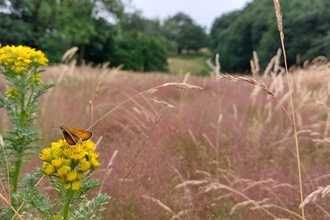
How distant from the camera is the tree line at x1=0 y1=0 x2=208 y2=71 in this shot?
21.7 metres

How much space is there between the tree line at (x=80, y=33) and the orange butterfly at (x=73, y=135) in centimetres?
1788

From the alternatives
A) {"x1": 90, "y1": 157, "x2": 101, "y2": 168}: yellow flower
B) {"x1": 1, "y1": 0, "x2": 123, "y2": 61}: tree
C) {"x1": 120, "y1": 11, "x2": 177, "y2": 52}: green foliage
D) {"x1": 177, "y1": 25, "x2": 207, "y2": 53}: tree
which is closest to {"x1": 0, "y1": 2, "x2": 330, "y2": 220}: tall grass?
{"x1": 90, "y1": 157, "x2": 101, "y2": 168}: yellow flower

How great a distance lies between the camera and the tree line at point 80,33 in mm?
21692

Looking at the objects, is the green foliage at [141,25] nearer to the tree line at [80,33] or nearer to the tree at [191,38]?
the tree line at [80,33]

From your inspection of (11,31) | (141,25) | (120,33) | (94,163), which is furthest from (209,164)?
(141,25)

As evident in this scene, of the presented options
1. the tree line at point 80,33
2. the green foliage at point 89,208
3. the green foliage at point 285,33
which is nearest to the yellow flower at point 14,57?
the green foliage at point 89,208

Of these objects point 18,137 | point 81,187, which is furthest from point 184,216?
point 18,137

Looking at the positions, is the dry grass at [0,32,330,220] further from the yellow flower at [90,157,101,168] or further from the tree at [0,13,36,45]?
the tree at [0,13,36,45]

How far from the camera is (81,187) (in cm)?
119

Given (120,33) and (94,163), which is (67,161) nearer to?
(94,163)

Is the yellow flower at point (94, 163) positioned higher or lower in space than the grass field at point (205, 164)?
higher

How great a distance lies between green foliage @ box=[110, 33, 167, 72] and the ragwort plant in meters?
30.5

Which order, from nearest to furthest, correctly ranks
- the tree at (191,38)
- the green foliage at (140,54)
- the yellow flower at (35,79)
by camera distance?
the yellow flower at (35,79), the green foliage at (140,54), the tree at (191,38)

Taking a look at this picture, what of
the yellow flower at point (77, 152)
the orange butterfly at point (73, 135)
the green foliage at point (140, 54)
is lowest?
the green foliage at point (140, 54)
